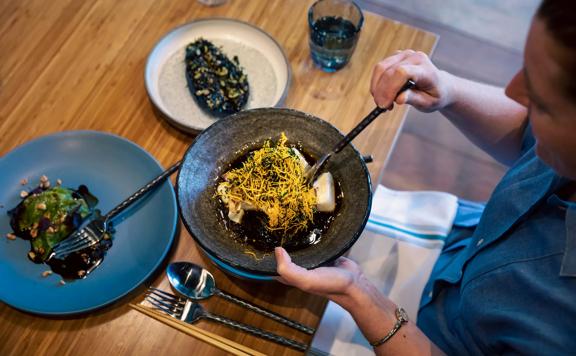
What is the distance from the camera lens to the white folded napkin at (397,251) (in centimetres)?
145

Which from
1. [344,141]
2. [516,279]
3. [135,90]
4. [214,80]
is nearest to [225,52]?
[214,80]

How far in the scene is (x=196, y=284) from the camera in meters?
1.23

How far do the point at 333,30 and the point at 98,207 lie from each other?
2.88 ft

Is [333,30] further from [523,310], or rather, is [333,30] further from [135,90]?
[523,310]

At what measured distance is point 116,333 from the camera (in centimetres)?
120

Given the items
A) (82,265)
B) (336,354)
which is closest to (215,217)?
(82,265)

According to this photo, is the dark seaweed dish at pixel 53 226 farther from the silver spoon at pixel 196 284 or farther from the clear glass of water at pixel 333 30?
the clear glass of water at pixel 333 30

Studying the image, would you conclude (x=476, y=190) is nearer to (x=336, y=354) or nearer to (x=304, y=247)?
(x=336, y=354)

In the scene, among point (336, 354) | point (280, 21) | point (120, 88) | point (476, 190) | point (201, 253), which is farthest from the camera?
point (476, 190)

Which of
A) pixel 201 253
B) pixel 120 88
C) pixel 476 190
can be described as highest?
pixel 120 88

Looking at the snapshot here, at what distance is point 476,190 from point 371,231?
1.25 m

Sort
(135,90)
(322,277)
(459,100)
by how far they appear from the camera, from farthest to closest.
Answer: (135,90), (459,100), (322,277)

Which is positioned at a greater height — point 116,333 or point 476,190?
point 116,333

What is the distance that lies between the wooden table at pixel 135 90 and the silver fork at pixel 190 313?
0.07 ft
